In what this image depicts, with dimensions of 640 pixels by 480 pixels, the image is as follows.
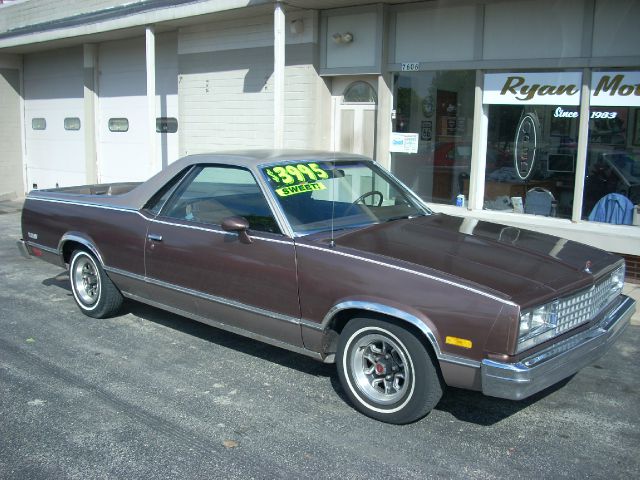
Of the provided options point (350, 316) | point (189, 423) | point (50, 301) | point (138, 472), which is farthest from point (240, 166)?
point (50, 301)

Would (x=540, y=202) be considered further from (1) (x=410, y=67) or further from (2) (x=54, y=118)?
(2) (x=54, y=118)

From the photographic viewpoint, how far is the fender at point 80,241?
5.90 metres

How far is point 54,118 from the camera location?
648 inches

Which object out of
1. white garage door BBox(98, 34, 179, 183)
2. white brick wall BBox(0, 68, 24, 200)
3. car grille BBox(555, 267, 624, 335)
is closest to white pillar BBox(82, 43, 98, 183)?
white garage door BBox(98, 34, 179, 183)

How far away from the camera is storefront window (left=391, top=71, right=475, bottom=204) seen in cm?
915

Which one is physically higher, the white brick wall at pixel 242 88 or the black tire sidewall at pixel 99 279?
the white brick wall at pixel 242 88

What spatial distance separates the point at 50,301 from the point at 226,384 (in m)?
3.15

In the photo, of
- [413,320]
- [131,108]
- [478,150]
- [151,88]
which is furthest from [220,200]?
[131,108]

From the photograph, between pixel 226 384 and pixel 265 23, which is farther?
pixel 265 23

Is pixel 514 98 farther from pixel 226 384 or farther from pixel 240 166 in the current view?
pixel 226 384

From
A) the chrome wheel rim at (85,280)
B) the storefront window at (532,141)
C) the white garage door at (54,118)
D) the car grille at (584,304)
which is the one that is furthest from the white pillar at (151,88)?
the car grille at (584,304)

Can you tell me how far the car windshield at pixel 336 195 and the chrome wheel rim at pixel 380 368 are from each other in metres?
0.89

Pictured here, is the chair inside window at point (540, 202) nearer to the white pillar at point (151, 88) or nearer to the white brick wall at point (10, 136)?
the white pillar at point (151, 88)

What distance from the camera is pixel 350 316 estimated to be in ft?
13.9
